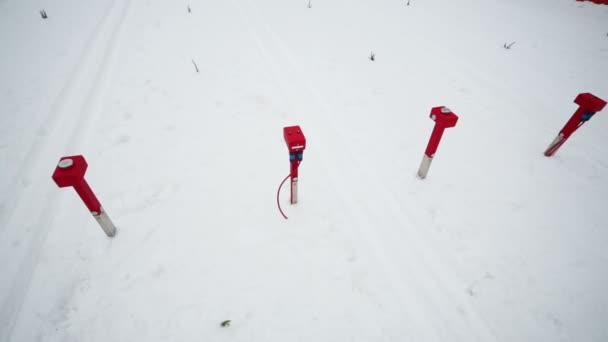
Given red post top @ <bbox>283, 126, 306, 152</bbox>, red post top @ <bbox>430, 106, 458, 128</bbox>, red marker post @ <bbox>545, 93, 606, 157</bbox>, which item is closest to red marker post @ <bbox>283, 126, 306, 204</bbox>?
red post top @ <bbox>283, 126, 306, 152</bbox>

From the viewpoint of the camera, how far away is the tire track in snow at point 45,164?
2.78m

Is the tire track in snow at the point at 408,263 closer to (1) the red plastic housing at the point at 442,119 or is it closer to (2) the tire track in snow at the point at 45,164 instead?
(1) the red plastic housing at the point at 442,119

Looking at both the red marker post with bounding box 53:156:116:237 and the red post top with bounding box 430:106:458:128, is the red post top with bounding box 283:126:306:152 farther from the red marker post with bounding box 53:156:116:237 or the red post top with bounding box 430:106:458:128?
the red marker post with bounding box 53:156:116:237

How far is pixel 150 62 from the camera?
629cm

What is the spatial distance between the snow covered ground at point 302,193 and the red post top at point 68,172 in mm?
1050

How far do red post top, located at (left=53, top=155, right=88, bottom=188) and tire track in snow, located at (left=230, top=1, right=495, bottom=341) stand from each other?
2.73 meters

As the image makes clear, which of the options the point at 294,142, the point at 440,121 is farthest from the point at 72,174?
the point at 440,121

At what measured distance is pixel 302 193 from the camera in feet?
12.1

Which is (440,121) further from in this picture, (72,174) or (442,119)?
(72,174)

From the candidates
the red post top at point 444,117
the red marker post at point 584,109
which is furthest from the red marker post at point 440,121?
the red marker post at point 584,109

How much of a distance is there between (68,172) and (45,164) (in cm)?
242

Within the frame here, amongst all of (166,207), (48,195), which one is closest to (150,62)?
(48,195)

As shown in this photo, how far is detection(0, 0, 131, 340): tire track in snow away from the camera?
278cm

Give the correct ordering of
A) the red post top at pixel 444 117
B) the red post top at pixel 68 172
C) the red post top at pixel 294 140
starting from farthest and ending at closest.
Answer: the red post top at pixel 444 117 < the red post top at pixel 294 140 < the red post top at pixel 68 172
